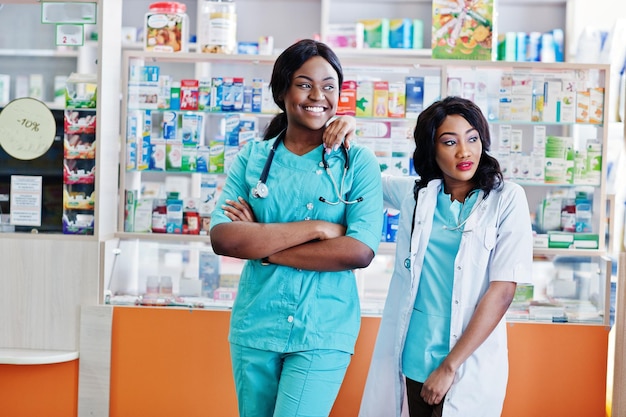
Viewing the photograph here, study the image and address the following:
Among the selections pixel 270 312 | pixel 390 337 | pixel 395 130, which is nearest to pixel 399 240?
pixel 390 337

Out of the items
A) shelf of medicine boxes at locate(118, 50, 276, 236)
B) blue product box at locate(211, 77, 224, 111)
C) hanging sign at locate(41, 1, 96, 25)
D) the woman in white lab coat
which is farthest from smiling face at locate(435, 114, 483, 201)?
hanging sign at locate(41, 1, 96, 25)

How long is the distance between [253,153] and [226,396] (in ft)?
5.58

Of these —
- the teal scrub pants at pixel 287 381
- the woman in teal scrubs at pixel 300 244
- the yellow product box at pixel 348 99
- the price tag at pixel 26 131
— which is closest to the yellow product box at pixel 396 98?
the yellow product box at pixel 348 99

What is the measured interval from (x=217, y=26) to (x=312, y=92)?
1777 millimetres

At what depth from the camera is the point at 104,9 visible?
3.78m

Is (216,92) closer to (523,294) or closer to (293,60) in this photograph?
(293,60)

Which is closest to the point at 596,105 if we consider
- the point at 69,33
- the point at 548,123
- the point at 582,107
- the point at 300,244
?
the point at 582,107

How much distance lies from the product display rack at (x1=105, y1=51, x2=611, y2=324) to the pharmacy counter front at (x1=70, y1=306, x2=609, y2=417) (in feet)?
0.41

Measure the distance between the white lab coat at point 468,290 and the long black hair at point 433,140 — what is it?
4cm

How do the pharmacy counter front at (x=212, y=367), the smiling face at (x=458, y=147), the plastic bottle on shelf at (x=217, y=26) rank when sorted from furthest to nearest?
the plastic bottle on shelf at (x=217, y=26) < the pharmacy counter front at (x=212, y=367) < the smiling face at (x=458, y=147)

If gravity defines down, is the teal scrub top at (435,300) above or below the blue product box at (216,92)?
below

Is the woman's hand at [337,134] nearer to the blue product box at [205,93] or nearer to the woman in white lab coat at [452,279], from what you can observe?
the woman in white lab coat at [452,279]

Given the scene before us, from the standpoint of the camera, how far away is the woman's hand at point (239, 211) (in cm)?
238

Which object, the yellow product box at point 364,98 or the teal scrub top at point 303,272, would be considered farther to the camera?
the yellow product box at point 364,98
